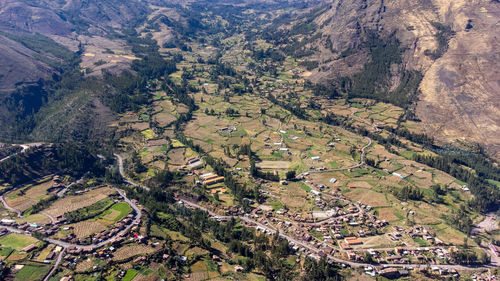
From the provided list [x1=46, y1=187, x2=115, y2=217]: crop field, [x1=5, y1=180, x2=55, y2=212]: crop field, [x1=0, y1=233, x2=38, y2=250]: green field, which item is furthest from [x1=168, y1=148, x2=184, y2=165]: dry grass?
[x1=0, y1=233, x2=38, y2=250]: green field

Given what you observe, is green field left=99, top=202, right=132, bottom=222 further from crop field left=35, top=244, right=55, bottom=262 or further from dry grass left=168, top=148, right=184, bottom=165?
dry grass left=168, top=148, right=184, bottom=165

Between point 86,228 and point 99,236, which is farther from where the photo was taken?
point 86,228

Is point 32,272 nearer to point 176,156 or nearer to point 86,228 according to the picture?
point 86,228

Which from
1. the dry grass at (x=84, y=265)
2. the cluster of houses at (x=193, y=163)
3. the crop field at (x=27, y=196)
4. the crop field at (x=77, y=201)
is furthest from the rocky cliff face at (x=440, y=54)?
the crop field at (x=27, y=196)

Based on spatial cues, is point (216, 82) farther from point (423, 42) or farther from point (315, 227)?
Result: point (315, 227)

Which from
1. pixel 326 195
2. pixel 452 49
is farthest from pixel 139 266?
pixel 452 49

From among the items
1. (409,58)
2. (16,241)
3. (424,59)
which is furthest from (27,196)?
(424,59)
